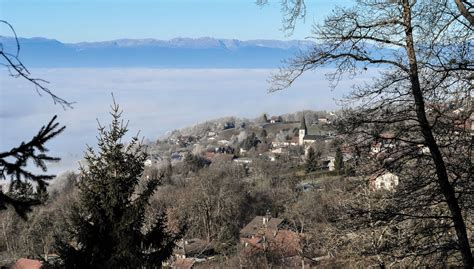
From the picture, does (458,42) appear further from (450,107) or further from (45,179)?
(45,179)

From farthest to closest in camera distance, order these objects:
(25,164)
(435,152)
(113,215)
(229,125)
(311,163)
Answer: (229,125), (311,163), (113,215), (435,152), (25,164)

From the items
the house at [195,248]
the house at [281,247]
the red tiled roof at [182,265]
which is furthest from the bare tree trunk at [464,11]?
the house at [195,248]

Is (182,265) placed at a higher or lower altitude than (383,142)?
lower

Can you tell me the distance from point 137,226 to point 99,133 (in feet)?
5.50

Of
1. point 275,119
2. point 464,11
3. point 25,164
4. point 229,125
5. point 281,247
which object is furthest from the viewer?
point 229,125

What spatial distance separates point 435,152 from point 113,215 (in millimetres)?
4916

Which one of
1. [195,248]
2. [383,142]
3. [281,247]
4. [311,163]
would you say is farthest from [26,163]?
[311,163]

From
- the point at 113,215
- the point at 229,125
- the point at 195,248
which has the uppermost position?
the point at 113,215

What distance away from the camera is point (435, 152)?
4578 millimetres

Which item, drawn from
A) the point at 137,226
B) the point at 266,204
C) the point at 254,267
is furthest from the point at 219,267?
the point at 266,204

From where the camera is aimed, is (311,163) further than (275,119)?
No

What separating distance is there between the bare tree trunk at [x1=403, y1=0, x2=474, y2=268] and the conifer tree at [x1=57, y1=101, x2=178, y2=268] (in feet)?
14.8

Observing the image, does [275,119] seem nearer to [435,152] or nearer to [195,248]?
[195,248]

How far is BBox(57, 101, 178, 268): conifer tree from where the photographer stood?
23.2ft
